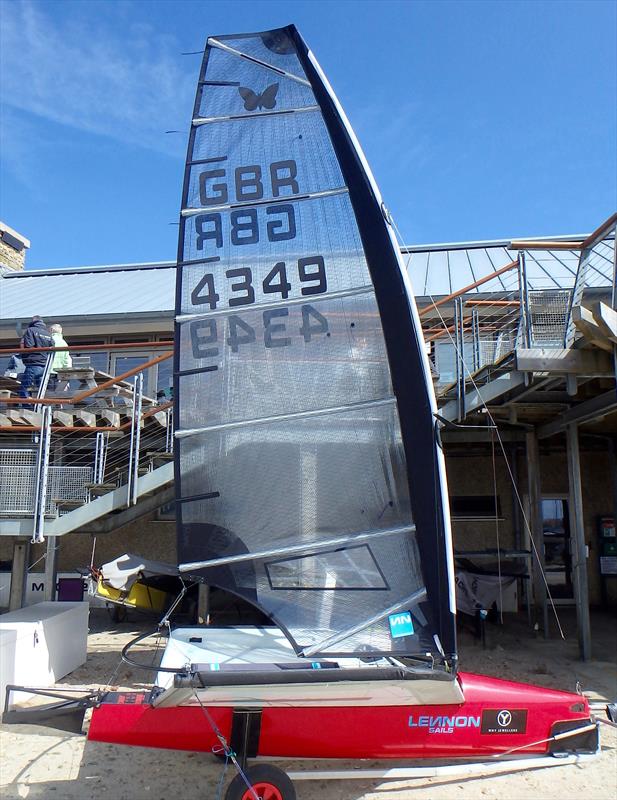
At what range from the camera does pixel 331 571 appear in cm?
464

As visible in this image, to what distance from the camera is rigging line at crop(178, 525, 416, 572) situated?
4.58 metres

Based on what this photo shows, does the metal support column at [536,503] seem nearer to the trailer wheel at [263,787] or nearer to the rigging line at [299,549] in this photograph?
the rigging line at [299,549]

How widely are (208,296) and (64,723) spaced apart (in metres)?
3.14

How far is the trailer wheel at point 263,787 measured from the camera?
4086 millimetres

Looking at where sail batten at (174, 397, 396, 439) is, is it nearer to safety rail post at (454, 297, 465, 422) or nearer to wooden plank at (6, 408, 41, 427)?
safety rail post at (454, 297, 465, 422)

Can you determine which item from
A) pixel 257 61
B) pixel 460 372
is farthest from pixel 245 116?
pixel 460 372

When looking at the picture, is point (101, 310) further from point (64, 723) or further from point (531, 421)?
point (64, 723)

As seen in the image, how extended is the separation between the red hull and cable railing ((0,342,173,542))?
3621 mm

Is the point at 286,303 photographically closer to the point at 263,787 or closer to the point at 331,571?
the point at 331,571

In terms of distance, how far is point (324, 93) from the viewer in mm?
4875

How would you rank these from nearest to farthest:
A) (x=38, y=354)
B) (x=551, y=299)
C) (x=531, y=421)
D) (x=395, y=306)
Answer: (x=395, y=306) → (x=551, y=299) → (x=38, y=354) → (x=531, y=421)

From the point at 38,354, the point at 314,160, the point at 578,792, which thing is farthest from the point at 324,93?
the point at 38,354

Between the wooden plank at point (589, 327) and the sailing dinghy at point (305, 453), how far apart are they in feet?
7.56

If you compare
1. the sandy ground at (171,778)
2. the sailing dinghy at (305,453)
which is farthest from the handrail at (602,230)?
the sandy ground at (171,778)
